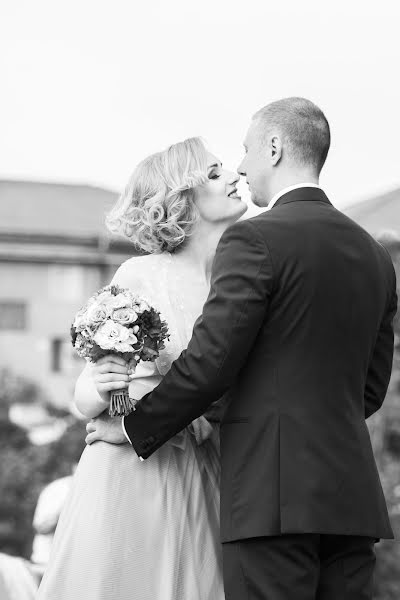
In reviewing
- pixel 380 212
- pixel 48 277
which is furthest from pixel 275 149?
pixel 380 212

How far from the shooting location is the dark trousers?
141 inches

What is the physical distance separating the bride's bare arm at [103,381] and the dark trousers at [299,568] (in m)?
0.63

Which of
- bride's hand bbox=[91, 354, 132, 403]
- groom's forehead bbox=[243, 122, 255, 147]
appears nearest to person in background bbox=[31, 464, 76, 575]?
bride's hand bbox=[91, 354, 132, 403]

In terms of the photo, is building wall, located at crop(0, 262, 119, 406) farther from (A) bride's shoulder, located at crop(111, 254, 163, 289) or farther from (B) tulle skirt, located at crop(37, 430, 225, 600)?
(B) tulle skirt, located at crop(37, 430, 225, 600)

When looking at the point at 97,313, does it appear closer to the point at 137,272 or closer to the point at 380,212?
the point at 137,272

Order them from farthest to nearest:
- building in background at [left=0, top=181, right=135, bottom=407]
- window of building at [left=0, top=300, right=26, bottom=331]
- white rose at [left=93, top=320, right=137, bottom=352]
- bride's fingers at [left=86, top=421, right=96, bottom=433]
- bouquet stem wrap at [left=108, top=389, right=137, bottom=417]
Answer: window of building at [left=0, top=300, right=26, bottom=331], building in background at [left=0, top=181, right=135, bottom=407], bride's fingers at [left=86, top=421, right=96, bottom=433], bouquet stem wrap at [left=108, top=389, right=137, bottom=417], white rose at [left=93, top=320, right=137, bottom=352]

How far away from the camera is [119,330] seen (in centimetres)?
→ 375

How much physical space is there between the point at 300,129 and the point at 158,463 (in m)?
1.29

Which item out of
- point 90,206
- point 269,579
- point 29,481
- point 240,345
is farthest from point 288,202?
point 90,206

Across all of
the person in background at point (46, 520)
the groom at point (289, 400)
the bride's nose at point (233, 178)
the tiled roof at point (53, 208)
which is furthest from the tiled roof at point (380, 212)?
the groom at point (289, 400)

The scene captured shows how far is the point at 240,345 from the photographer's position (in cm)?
363

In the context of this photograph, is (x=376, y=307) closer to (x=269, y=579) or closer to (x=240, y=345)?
(x=240, y=345)

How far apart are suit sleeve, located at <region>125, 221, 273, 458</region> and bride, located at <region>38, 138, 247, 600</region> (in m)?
0.21

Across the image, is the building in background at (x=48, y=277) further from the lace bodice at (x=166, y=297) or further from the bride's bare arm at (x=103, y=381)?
the bride's bare arm at (x=103, y=381)
